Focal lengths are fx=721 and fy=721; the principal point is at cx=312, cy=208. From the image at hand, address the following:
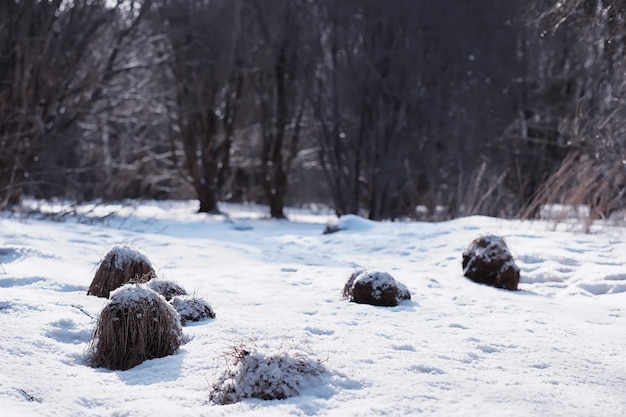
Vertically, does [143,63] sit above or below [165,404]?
above

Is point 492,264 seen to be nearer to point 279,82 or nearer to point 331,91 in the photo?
point 331,91

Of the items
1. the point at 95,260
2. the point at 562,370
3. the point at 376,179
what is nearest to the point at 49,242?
the point at 95,260

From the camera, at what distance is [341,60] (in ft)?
47.2

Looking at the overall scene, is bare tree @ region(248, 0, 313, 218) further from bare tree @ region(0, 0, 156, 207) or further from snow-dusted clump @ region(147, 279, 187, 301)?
snow-dusted clump @ region(147, 279, 187, 301)

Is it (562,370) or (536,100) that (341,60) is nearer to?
(536,100)

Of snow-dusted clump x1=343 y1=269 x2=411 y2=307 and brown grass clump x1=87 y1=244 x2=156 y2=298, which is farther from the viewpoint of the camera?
snow-dusted clump x1=343 y1=269 x2=411 y2=307

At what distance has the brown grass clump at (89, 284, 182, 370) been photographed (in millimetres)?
3199

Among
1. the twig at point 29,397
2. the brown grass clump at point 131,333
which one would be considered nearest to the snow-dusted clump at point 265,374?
the brown grass clump at point 131,333

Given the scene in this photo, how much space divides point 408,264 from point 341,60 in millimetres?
8608

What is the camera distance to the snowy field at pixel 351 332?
267cm

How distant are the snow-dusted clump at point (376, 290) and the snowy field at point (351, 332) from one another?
11cm

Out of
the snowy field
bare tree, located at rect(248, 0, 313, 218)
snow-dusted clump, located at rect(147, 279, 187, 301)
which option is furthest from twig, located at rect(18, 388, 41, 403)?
bare tree, located at rect(248, 0, 313, 218)

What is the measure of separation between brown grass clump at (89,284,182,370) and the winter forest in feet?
28.6

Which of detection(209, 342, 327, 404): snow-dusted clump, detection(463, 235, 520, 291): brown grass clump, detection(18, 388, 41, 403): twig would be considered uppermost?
detection(463, 235, 520, 291): brown grass clump
